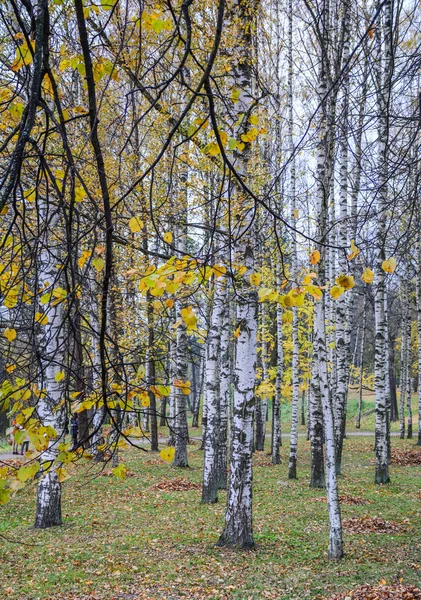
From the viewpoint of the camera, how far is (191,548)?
22.9ft

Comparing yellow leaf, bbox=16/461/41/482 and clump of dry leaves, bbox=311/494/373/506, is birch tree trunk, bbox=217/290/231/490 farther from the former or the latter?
yellow leaf, bbox=16/461/41/482

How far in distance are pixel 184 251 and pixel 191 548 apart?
535cm

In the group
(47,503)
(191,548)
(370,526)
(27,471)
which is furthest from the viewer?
(47,503)

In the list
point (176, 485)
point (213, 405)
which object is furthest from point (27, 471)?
point (176, 485)

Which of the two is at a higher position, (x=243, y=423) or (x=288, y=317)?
(x=288, y=317)

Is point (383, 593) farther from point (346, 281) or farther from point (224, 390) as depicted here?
point (224, 390)

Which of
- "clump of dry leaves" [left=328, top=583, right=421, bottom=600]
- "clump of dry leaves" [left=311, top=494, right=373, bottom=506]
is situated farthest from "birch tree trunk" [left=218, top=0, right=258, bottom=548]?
"clump of dry leaves" [left=311, top=494, right=373, bottom=506]

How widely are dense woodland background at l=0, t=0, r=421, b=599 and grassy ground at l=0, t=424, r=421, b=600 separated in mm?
79

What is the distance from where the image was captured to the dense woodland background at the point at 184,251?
5.91ft

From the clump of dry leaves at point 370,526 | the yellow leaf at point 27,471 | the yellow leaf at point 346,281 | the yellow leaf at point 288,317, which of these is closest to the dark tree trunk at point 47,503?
the clump of dry leaves at point 370,526

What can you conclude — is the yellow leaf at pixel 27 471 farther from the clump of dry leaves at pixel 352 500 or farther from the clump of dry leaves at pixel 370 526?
the clump of dry leaves at pixel 352 500

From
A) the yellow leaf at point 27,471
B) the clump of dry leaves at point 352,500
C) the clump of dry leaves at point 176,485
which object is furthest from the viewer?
the clump of dry leaves at point 176,485

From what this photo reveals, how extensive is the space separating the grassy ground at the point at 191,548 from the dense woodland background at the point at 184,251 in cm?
8

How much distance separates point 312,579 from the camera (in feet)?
18.8
